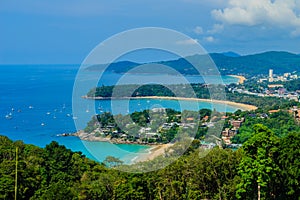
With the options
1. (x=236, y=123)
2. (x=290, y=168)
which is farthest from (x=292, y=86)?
(x=290, y=168)

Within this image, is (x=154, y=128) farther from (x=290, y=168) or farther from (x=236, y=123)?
(x=236, y=123)

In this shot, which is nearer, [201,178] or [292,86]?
[201,178]

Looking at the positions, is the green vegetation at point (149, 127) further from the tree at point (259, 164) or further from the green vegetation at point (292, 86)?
the green vegetation at point (292, 86)

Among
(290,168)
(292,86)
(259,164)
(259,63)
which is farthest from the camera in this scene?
(259,63)

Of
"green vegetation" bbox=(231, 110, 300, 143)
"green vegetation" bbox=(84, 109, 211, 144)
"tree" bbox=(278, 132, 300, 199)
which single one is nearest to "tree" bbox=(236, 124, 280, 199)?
"tree" bbox=(278, 132, 300, 199)

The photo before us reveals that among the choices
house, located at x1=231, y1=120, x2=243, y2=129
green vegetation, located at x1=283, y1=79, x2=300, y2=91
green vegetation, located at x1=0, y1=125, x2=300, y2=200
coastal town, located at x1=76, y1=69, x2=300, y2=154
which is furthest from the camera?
green vegetation, located at x1=283, y1=79, x2=300, y2=91

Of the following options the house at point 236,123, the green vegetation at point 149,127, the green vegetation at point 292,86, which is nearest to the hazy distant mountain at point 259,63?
the green vegetation at point 292,86

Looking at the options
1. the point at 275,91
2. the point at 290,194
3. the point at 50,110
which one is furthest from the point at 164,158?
the point at 275,91

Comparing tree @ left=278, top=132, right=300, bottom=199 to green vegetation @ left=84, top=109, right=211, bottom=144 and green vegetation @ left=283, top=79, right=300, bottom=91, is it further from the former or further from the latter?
green vegetation @ left=283, top=79, right=300, bottom=91

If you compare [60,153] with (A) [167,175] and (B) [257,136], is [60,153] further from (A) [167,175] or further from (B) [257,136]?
(B) [257,136]
